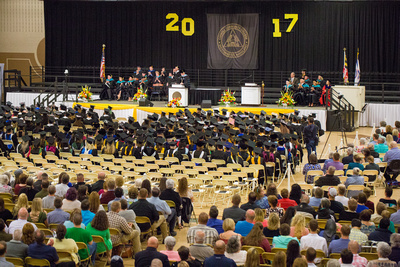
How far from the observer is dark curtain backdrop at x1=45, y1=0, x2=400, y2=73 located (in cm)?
2712

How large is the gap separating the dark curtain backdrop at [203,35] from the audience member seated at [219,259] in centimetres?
2160

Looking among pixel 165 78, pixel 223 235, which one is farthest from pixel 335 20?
pixel 223 235

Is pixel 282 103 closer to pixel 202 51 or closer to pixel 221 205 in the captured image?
pixel 202 51

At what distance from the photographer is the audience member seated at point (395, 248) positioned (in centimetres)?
773

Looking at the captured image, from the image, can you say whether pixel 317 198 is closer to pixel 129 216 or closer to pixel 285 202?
pixel 285 202

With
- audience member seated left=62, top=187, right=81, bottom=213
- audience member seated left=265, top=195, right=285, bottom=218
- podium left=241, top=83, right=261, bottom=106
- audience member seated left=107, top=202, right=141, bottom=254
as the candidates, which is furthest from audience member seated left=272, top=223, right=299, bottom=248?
podium left=241, top=83, right=261, bottom=106

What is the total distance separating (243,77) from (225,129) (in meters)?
11.4

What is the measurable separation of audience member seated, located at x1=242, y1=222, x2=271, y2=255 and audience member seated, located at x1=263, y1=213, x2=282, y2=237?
424mm

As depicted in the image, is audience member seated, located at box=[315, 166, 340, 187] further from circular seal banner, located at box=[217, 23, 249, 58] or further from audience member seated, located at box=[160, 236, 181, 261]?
circular seal banner, located at box=[217, 23, 249, 58]

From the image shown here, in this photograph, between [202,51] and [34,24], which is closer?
[202,51]

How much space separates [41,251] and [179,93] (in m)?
17.2

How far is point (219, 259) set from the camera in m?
7.21

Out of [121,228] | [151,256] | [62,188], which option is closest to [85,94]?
[62,188]

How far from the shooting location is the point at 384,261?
23.9ft
